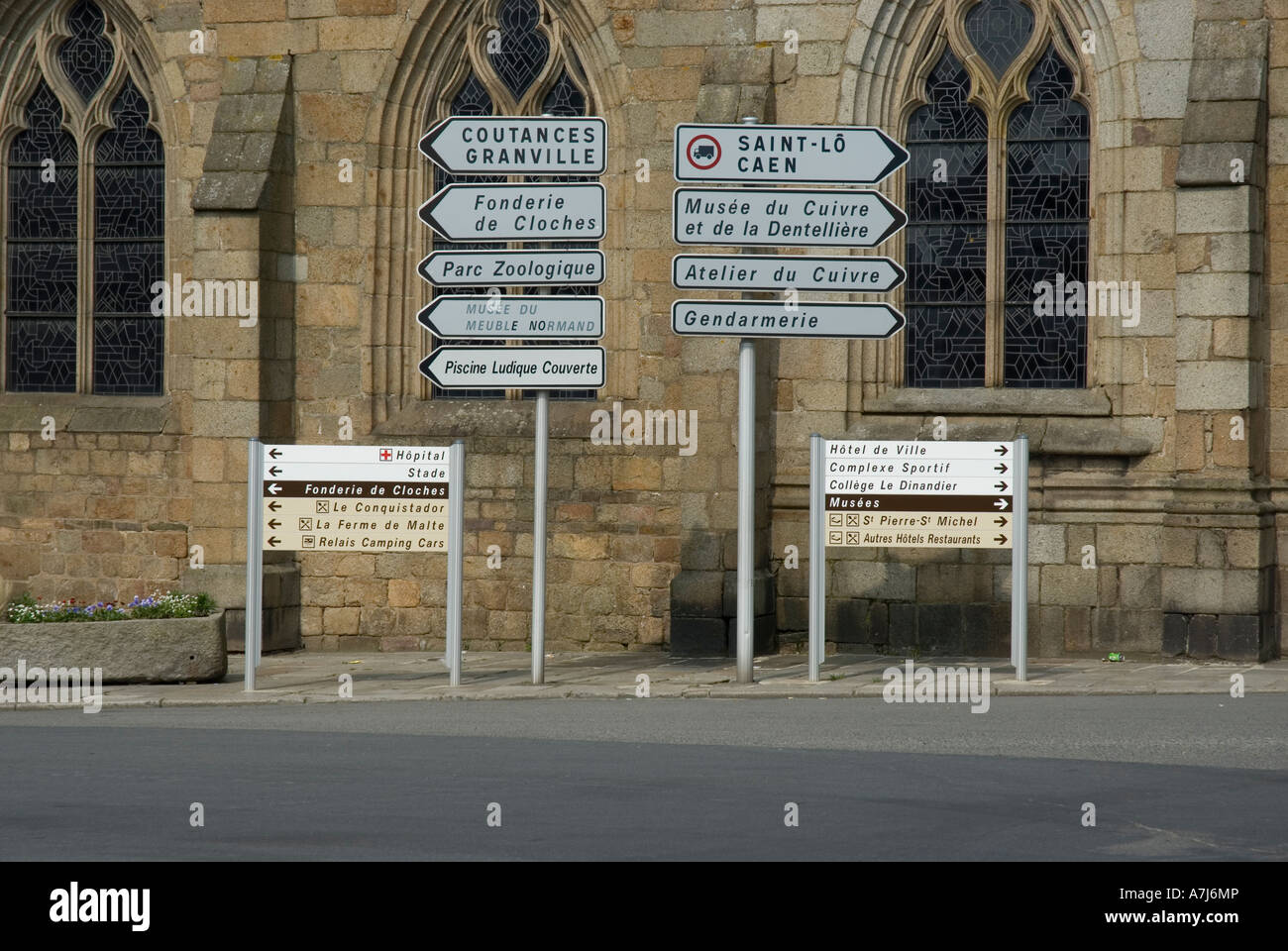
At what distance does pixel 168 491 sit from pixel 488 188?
5355 millimetres

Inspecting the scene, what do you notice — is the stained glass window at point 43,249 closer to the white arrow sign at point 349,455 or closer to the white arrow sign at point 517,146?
the white arrow sign at point 349,455

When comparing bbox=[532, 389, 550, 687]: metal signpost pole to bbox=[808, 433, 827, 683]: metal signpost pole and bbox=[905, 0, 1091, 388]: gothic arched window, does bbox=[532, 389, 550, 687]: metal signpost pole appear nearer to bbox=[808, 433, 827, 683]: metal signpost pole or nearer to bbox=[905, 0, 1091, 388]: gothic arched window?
bbox=[808, 433, 827, 683]: metal signpost pole

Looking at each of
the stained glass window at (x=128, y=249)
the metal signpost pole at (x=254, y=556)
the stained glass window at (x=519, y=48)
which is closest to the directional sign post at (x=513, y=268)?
the metal signpost pole at (x=254, y=556)

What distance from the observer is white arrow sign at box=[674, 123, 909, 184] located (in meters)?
13.1

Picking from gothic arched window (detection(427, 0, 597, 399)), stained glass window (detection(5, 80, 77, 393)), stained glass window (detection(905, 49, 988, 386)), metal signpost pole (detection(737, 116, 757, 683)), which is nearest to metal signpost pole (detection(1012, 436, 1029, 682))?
metal signpost pole (detection(737, 116, 757, 683))

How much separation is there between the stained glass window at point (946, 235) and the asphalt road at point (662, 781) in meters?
4.43

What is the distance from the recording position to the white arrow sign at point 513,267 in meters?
13.2

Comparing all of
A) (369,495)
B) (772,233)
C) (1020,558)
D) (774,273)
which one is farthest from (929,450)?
(369,495)

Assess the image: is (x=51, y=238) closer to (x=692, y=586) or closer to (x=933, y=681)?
(x=692, y=586)

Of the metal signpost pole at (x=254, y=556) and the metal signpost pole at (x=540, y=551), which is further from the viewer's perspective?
the metal signpost pole at (x=540, y=551)

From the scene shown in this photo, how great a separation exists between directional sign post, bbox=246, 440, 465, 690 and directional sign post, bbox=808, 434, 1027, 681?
2.58 m

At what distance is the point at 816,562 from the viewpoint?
13227 mm

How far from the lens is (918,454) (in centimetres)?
1309
